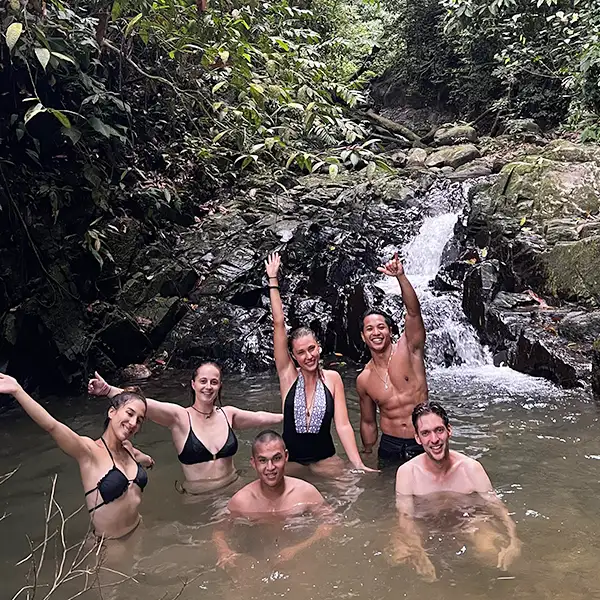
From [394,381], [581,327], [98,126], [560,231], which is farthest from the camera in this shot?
[560,231]

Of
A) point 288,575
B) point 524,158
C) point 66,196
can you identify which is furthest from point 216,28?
point 524,158

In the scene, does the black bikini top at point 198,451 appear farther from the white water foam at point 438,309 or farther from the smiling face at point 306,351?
the white water foam at point 438,309

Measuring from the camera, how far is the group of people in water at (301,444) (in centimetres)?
356

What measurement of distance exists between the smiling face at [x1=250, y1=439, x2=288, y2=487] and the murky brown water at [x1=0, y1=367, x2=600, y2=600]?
1.15 feet

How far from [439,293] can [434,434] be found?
22.2 ft

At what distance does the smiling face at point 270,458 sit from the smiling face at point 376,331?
1157mm

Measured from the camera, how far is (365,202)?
13.5 m

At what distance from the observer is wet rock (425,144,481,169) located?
15.2m

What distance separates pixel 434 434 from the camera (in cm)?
374

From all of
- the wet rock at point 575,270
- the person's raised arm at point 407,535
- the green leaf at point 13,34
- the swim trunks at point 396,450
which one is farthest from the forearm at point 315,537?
the wet rock at point 575,270

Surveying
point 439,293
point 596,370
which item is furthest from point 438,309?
point 596,370

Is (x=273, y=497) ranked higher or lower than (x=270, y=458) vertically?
lower

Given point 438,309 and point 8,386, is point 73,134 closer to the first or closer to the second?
point 8,386

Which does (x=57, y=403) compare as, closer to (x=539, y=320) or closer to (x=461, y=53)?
(x=539, y=320)
